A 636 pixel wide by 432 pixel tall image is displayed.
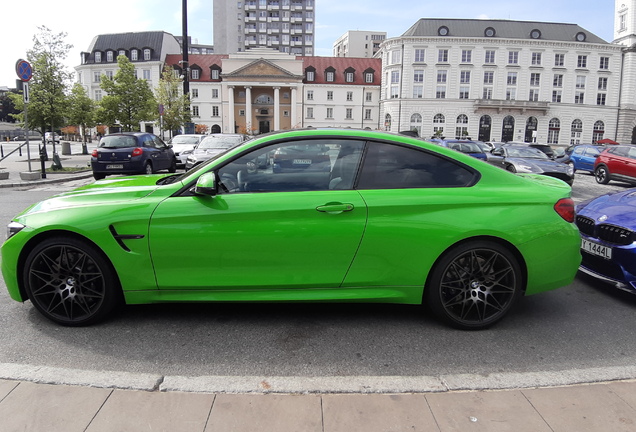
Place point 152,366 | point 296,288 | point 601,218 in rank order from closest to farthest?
point 152,366
point 296,288
point 601,218

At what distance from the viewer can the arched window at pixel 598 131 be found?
258 feet

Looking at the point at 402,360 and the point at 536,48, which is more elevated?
the point at 536,48

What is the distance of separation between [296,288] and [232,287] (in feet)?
1.62

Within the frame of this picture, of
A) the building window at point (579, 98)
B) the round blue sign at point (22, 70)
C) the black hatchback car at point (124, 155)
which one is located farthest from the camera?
the building window at point (579, 98)

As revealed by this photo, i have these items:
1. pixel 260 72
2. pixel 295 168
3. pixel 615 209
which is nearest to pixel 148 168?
pixel 295 168

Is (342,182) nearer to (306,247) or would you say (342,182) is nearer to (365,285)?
(306,247)

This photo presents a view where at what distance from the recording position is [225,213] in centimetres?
354

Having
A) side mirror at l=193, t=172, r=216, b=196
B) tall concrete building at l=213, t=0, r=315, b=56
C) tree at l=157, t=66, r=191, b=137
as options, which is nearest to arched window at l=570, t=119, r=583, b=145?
tall concrete building at l=213, t=0, r=315, b=56

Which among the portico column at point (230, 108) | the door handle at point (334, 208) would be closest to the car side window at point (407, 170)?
the door handle at point (334, 208)

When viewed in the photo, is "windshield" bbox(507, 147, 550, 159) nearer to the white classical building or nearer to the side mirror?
the side mirror

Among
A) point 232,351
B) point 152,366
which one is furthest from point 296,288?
point 152,366

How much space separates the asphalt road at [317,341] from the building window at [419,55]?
255ft

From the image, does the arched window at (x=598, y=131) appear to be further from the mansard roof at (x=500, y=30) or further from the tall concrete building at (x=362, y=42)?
the tall concrete building at (x=362, y=42)

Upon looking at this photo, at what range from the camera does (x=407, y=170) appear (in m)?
3.80
